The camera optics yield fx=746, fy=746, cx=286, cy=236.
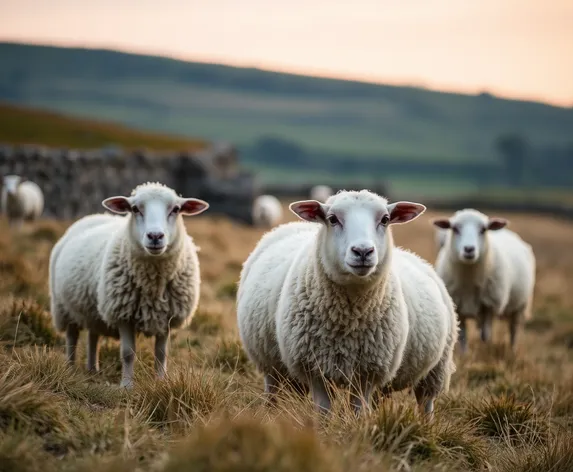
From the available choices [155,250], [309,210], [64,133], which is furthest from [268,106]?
[309,210]

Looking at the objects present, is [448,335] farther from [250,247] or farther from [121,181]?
[121,181]

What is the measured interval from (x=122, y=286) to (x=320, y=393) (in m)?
2.00

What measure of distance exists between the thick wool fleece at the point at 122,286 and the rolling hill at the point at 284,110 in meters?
90.1

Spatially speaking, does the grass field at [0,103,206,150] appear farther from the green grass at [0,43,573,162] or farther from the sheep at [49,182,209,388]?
the green grass at [0,43,573,162]

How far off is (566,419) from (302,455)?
3793 mm

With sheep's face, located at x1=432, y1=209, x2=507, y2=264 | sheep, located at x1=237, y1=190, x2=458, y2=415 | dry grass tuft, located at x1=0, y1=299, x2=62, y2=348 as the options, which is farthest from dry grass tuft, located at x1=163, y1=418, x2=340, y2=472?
sheep's face, located at x1=432, y1=209, x2=507, y2=264

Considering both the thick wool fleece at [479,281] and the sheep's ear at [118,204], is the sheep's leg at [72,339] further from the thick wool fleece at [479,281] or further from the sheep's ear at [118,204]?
the thick wool fleece at [479,281]

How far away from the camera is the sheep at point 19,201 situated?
14.8 m

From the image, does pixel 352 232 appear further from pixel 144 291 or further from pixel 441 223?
pixel 441 223

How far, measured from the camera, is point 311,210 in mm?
4871

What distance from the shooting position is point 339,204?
4.71m

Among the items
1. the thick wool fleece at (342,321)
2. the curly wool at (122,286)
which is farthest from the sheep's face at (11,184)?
the thick wool fleece at (342,321)

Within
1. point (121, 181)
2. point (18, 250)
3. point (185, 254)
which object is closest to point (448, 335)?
point (185, 254)

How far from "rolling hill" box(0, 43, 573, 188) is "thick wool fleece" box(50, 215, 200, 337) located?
296ft
